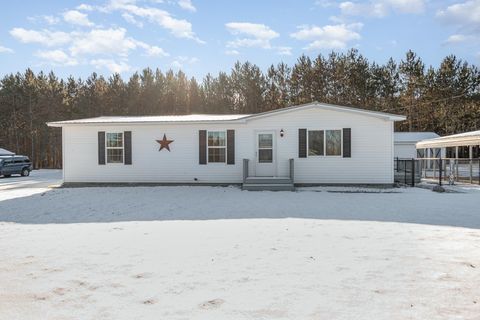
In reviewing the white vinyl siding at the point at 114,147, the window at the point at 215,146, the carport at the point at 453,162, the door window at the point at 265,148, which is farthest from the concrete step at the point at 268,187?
the carport at the point at 453,162

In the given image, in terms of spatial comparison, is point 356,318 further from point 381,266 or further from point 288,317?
point 381,266

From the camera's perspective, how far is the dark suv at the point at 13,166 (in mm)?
24250

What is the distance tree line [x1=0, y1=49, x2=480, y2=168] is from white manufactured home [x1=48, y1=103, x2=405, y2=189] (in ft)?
74.5

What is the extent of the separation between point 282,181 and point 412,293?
10890mm

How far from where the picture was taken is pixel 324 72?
38156 mm

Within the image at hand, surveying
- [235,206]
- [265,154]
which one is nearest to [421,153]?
[265,154]

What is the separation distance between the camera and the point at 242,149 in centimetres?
1605

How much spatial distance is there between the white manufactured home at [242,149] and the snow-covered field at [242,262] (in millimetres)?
4995

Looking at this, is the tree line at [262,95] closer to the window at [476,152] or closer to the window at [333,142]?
the window at [476,152]

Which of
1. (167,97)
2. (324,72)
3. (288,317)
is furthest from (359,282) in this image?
(167,97)


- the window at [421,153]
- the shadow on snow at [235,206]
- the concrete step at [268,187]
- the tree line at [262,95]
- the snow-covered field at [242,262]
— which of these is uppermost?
the tree line at [262,95]

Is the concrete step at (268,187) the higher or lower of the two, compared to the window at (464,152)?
lower

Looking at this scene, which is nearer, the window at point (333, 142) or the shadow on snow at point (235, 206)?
the shadow on snow at point (235, 206)

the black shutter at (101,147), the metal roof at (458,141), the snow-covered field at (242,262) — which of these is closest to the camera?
the snow-covered field at (242,262)
